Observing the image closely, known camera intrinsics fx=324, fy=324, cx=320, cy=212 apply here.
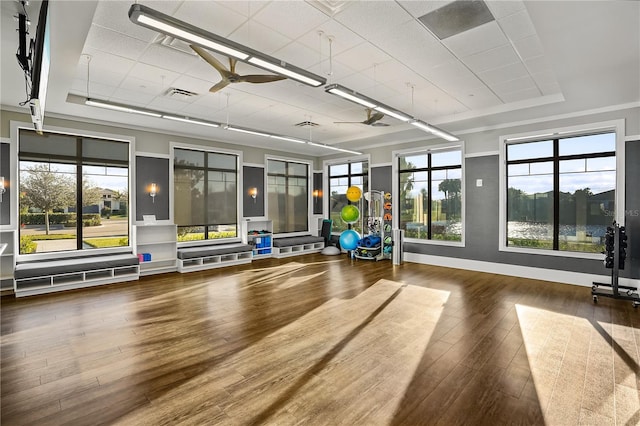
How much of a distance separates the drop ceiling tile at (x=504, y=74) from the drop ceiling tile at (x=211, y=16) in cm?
345

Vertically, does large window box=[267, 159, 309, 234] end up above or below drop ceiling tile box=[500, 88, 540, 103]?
below

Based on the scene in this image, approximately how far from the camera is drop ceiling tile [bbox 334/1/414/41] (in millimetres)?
3109

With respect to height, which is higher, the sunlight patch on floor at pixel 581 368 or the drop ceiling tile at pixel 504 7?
the drop ceiling tile at pixel 504 7

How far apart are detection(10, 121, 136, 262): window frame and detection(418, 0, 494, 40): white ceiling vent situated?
6435 mm

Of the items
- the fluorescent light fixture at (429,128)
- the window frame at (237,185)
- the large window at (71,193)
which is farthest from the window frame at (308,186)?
the fluorescent light fixture at (429,128)

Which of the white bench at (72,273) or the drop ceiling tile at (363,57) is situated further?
the white bench at (72,273)

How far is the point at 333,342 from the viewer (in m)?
3.58

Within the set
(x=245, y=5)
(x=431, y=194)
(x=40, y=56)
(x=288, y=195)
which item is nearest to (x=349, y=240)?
(x=431, y=194)

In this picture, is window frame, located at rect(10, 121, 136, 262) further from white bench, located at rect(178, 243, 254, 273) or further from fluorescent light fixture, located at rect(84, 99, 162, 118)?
fluorescent light fixture, located at rect(84, 99, 162, 118)

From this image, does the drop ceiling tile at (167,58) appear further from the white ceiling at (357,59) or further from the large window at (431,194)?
the large window at (431,194)

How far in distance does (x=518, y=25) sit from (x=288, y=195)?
7.79 m

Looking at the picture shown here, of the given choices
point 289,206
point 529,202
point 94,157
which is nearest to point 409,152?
point 529,202

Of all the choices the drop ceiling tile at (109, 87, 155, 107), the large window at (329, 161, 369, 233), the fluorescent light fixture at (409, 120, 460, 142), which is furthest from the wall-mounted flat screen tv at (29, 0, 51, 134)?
the large window at (329, 161, 369, 233)

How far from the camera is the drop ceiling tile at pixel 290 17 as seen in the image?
10.2 feet
